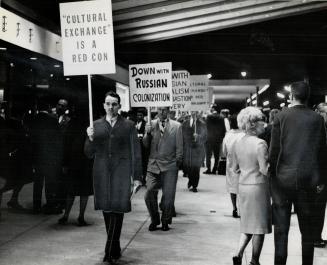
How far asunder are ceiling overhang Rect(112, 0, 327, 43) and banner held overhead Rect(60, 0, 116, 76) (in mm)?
4867

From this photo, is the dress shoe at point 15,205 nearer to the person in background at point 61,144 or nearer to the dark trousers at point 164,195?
the person in background at point 61,144

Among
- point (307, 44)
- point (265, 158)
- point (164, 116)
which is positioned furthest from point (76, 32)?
point (307, 44)

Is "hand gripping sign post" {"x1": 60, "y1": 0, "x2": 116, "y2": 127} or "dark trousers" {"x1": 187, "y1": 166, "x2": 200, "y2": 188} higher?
"hand gripping sign post" {"x1": 60, "y1": 0, "x2": 116, "y2": 127}

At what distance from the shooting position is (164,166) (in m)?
8.28

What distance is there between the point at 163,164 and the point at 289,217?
322 cm

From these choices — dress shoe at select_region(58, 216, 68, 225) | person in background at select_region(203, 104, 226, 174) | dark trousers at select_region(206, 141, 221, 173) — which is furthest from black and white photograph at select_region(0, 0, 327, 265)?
person in background at select_region(203, 104, 226, 174)

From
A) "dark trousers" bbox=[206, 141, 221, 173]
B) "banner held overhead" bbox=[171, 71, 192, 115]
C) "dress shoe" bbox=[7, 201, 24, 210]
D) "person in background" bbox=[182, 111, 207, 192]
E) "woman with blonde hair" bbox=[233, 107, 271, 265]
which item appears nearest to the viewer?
"woman with blonde hair" bbox=[233, 107, 271, 265]

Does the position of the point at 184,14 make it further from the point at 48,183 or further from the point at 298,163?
the point at 298,163

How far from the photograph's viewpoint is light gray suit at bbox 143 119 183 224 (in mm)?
8258

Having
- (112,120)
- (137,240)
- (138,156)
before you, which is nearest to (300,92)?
(138,156)

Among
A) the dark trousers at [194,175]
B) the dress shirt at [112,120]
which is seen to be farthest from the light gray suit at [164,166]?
the dark trousers at [194,175]

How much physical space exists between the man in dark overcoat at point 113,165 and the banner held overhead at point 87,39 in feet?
1.71

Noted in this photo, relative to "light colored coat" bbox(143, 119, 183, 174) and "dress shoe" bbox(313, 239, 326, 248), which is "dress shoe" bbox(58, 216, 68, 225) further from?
"dress shoe" bbox(313, 239, 326, 248)

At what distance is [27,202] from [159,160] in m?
3.94
